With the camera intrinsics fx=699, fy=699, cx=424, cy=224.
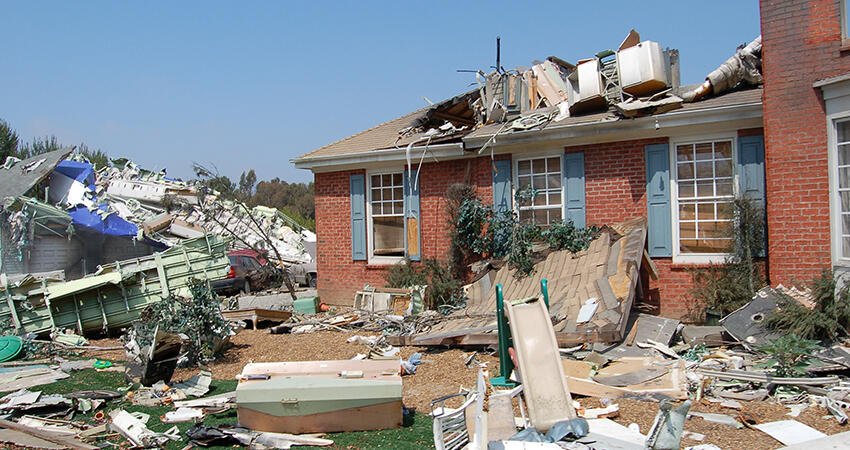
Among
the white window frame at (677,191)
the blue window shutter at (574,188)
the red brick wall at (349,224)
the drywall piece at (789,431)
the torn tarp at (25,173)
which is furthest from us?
the torn tarp at (25,173)

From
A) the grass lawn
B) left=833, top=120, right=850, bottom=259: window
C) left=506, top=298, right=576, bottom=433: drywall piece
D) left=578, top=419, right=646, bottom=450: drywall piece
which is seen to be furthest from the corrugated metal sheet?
A: left=833, top=120, right=850, bottom=259: window

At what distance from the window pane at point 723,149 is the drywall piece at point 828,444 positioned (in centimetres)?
593

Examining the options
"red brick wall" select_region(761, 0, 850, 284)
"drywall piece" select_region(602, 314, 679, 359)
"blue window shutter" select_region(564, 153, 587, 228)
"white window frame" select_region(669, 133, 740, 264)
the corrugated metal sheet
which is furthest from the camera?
the corrugated metal sheet

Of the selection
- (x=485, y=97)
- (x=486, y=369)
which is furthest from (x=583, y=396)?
Result: (x=485, y=97)

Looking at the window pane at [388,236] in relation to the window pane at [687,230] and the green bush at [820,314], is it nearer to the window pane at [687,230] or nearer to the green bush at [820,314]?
the window pane at [687,230]

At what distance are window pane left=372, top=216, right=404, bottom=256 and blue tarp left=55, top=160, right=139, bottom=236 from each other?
7.80 m

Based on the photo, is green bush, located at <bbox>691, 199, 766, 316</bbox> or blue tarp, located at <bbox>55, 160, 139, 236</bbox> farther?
blue tarp, located at <bbox>55, 160, 139, 236</bbox>

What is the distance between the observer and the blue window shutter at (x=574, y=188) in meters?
12.0

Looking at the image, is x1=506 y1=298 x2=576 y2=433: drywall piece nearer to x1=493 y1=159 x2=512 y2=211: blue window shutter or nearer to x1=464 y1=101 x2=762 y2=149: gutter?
x1=464 y1=101 x2=762 y2=149: gutter

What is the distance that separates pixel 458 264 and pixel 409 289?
3.47 ft

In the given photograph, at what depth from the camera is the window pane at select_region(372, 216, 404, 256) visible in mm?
14562

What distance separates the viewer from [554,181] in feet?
41.0

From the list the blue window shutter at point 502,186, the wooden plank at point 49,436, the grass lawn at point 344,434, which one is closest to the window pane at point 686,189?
the blue window shutter at point 502,186

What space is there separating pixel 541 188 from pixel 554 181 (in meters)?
0.28
